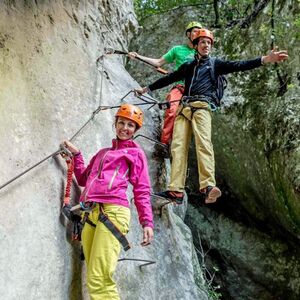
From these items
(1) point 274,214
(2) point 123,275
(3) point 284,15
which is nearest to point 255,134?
(1) point 274,214

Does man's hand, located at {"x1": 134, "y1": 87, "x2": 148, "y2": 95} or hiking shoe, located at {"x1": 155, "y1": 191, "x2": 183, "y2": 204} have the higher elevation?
man's hand, located at {"x1": 134, "y1": 87, "x2": 148, "y2": 95}

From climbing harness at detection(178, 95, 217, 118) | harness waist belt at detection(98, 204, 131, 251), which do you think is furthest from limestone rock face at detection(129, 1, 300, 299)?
harness waist belt at detection(98, 204, 131, 251)

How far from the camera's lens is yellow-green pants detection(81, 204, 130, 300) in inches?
154

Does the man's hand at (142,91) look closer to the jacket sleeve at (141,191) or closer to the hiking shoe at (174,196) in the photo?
the hiking shoe at (174,196)

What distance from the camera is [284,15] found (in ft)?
28.1

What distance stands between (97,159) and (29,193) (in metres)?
0.79

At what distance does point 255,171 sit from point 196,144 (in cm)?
292

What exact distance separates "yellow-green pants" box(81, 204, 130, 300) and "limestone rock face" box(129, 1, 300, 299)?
13.6 feet

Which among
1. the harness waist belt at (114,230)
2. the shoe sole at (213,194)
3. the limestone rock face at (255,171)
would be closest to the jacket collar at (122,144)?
the harness waist belt at (114,230)

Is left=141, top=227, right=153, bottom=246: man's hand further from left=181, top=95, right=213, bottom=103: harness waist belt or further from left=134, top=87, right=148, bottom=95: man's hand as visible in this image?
left=134, top=87, right=148, bottom=95: man's hand

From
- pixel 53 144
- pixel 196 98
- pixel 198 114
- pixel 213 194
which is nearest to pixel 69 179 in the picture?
pixel 53 144

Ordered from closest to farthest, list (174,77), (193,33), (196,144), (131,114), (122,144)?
1. (122,144)
2. (131,114)
3. (196,144)
4. (174,77)
5. (193,33)

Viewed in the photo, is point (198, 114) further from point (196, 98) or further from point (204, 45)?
point (204, 45)

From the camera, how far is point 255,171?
27.1ft
